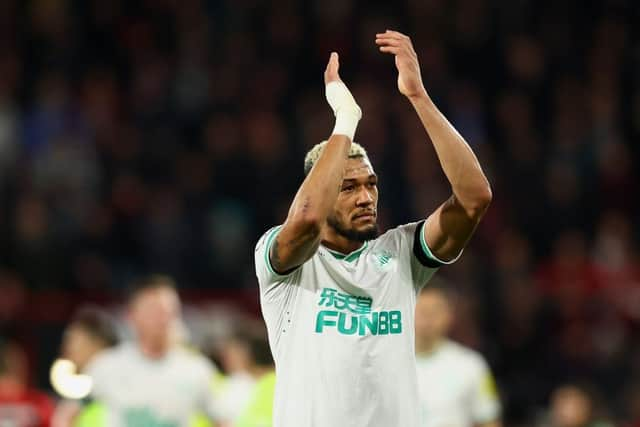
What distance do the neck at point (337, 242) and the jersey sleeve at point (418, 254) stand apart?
172 mm

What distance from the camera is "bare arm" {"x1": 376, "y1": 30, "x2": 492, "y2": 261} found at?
15.7 ft

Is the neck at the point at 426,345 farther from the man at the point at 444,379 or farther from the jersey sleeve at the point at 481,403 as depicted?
the jersey sleeve at the point at 481,403

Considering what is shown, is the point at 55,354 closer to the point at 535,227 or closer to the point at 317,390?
the point at 535,227

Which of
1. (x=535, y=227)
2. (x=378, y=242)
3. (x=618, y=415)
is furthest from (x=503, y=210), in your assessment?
(x=378, y=242)

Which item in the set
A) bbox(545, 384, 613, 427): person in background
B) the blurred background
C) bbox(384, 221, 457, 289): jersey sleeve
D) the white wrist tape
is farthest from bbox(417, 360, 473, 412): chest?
the white wrist tape

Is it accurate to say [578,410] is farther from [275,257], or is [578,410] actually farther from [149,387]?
[275,257]

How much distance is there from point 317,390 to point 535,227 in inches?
358

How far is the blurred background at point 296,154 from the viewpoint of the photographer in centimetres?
1231

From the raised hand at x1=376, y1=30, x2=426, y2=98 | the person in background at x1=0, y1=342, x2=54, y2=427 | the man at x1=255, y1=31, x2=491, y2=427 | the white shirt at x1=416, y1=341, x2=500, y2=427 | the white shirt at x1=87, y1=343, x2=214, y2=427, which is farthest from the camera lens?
the person in background at x1=0, y1=342, x2=54, y2=427

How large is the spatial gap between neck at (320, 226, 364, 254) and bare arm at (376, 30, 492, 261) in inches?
10.4

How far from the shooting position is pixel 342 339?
4.76 metres

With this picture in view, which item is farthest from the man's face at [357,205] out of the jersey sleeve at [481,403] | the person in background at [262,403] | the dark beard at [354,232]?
the jersey sleeve at [481,403]

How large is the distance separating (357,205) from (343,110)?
339mm

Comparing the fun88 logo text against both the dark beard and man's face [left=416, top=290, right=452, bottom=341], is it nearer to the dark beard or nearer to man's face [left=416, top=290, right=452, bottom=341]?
the dark beard
